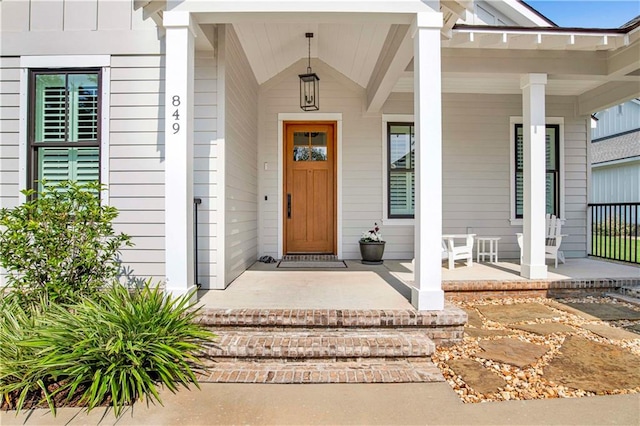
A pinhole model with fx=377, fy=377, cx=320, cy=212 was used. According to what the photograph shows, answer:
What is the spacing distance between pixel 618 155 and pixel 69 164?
16.8 metres

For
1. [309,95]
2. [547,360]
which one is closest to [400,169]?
[309,95]

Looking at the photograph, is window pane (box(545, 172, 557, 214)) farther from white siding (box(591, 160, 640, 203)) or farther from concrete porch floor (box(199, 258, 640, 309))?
white siding (box(591, 160, 640, 203))

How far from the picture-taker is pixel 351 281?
424 cm

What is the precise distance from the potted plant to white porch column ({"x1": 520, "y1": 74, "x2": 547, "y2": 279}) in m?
1.98

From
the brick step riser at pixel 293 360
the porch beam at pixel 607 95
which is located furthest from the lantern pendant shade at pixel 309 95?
the porch beam at pixel 607 95

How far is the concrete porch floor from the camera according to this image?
3293 mm

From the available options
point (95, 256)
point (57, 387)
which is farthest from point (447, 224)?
point (57, 387)

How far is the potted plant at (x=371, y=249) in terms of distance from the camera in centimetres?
572

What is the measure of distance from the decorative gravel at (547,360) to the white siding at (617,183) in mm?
11843

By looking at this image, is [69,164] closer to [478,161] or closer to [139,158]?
[139,158]

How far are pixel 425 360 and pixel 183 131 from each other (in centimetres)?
259

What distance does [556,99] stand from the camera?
632cm

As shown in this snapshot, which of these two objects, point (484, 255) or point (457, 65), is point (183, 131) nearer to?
point (457, 65)

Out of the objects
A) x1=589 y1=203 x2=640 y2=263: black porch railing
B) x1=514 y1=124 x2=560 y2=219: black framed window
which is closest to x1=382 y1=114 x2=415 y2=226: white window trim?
x1=514 y1=124 x2=560 y2=219: black framed window
